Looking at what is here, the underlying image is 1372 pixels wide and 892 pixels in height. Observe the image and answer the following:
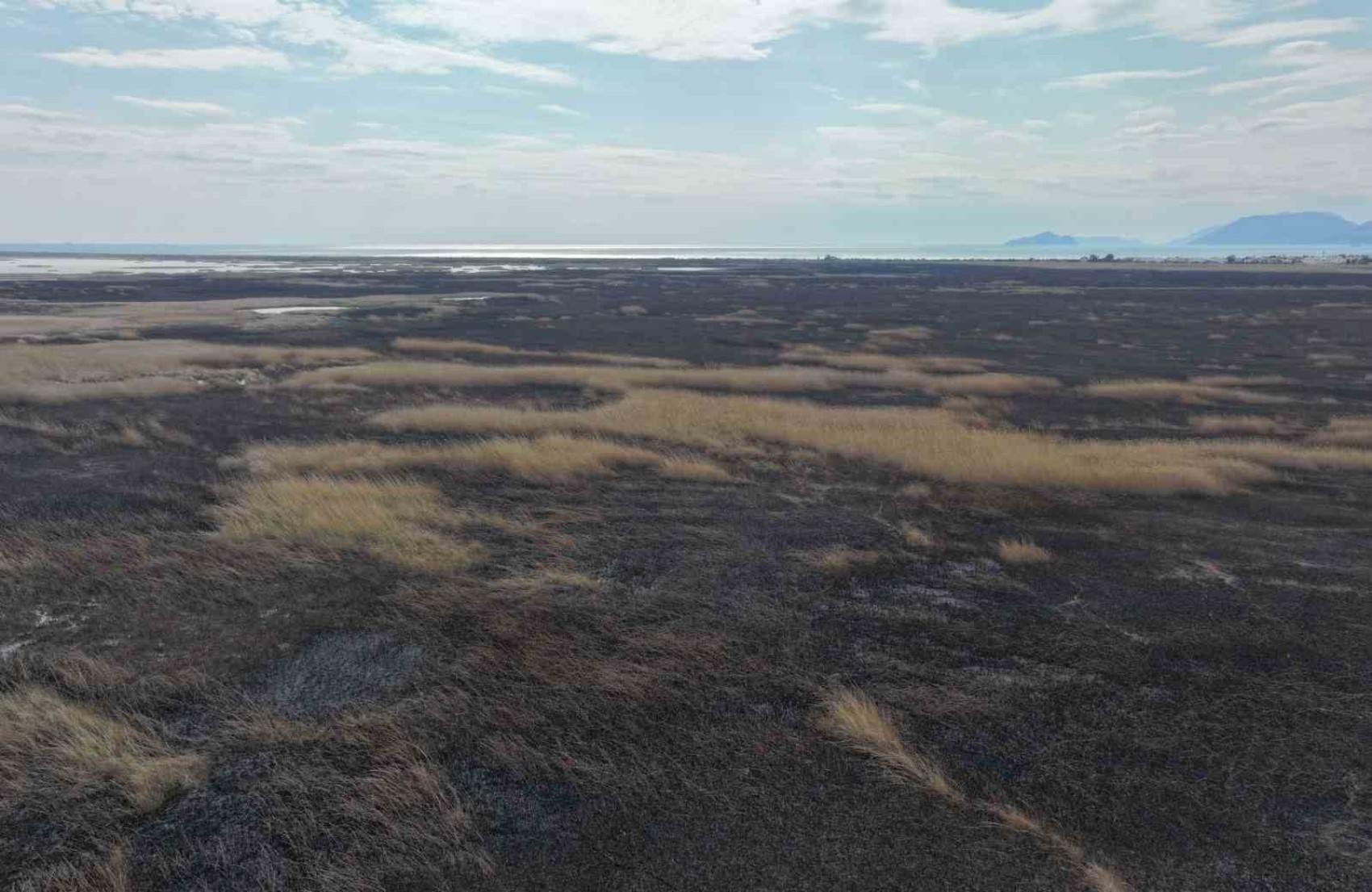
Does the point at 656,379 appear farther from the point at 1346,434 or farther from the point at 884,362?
the point at 1346,434

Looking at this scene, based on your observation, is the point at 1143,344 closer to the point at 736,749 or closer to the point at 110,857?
the point at 736,749

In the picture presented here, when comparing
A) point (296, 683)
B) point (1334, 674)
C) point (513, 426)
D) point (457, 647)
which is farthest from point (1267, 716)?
point (513, 426)

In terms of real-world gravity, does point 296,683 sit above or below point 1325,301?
below

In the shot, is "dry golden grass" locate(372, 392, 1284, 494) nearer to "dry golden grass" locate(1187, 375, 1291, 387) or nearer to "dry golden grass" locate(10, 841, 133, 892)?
"dry golden grass" locate(1187, 375, 1291, 387)

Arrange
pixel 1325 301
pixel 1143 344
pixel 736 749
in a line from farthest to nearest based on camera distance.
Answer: pixel 1325 301, pixel 1143 344, pixel 736 749

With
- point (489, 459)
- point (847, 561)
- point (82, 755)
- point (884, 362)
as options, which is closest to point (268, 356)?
point (489, 459)

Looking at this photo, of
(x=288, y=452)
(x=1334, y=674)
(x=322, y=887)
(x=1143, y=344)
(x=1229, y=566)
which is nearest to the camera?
(x=322, y=887)
